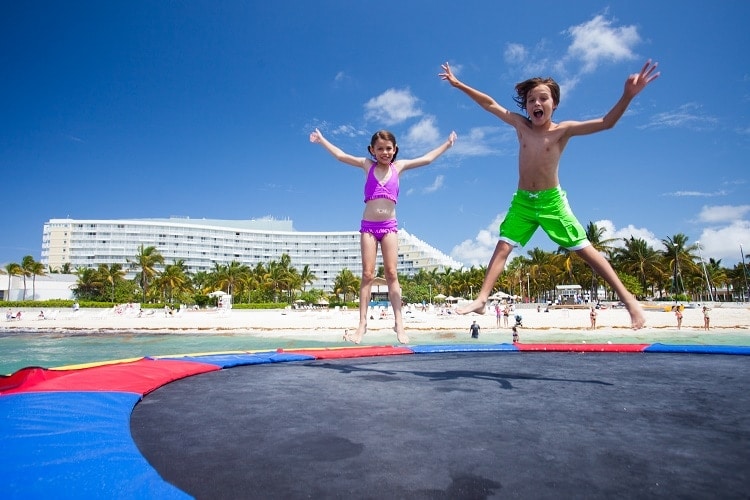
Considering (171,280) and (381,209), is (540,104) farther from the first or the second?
(171,280)

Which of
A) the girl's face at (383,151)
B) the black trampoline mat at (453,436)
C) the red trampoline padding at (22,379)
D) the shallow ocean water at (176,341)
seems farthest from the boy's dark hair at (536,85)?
the shallow ocean water at (176,341)

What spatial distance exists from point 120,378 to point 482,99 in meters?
3.67

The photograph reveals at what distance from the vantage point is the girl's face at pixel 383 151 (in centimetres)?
509

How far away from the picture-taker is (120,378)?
3373 millimetres

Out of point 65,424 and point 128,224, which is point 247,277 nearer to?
point 128,224

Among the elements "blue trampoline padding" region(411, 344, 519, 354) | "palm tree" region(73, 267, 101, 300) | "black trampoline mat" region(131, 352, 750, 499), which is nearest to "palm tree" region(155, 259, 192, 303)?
"palm tree" region(73, 267, 101, 300)

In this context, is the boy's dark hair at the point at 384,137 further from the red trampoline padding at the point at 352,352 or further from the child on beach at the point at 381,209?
the red trampoline padding at the point at 352,352

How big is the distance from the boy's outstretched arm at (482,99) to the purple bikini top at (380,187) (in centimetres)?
124

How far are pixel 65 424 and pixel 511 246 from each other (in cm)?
331

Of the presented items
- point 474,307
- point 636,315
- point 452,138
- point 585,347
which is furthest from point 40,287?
point 636,315

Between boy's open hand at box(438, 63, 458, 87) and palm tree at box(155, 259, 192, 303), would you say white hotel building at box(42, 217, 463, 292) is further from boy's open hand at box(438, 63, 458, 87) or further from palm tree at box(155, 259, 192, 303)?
boy's open hand at box(438, 63, 458, 87)

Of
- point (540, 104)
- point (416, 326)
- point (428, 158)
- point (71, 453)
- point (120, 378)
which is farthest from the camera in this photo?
point (416, 326)

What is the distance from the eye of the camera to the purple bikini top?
510 centimetres

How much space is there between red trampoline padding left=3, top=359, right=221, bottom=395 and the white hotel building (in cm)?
10947
